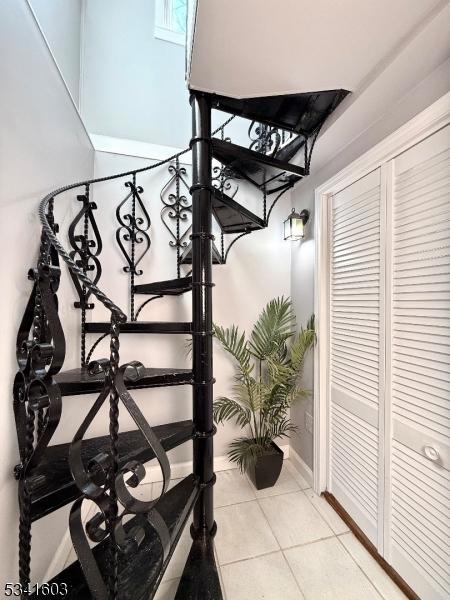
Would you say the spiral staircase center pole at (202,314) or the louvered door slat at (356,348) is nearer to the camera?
the spiral staircase center pole at (202,314)

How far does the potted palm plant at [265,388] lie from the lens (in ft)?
6.00

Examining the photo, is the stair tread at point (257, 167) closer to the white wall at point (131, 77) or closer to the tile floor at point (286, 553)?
the white wall at point (131, 77)

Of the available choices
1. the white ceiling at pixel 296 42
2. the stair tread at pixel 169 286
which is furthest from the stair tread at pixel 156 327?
the white ceiling at pixel 296 42

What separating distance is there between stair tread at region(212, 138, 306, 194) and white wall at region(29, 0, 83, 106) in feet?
3.51

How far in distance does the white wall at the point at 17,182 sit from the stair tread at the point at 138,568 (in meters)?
0.27

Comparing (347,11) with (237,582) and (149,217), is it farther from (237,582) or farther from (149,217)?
(237,582)

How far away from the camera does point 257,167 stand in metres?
1.64

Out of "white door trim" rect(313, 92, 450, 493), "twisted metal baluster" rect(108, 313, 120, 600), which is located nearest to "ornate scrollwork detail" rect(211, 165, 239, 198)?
"white door trim" rect(313, 92, 450, 493)

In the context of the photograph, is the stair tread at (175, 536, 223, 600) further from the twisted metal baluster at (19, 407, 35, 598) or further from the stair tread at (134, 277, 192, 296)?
the stair tread at (134, 277, 192, 296)

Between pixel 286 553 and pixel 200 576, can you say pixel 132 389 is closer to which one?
pixel 200 576

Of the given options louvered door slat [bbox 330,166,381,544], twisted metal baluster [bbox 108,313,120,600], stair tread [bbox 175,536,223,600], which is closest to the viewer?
twisted metal baluster [bbox 108,313,120,600]

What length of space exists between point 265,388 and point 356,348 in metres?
0.71

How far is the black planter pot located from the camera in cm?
181

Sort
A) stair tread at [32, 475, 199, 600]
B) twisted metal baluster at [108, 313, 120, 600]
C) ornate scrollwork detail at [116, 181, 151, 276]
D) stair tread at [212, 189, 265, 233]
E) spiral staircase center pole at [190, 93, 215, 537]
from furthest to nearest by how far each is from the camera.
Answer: ornate scrollwork detail at [116, 181, 151, 276], stair tread at [212, 189, 265, 233], spiral staircase center pole at [190, 93, 215, 537], stair tread at [32, 475, 199, 600], twisted metal baluster at [108, 313, 120, 600]
